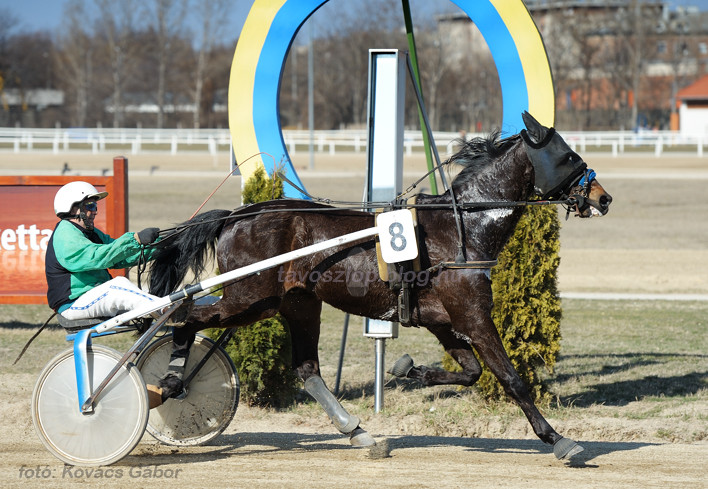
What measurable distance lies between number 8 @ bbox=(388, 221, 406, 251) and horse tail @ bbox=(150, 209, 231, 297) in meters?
1.13

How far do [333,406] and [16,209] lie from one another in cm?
474

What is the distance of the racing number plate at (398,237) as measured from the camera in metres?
5.06

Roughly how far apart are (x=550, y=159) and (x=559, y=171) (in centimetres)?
9

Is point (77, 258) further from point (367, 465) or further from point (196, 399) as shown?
point (367, 465)

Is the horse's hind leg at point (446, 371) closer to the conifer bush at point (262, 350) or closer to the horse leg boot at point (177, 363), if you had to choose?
the horse leg boot at point (177, 363)

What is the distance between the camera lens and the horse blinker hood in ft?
16.6

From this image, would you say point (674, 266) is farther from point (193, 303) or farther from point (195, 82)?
point (195, 82)

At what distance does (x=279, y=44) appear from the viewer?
7.38 meters

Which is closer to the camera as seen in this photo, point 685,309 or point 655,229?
point 685,309

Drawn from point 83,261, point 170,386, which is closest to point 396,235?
point 170,386

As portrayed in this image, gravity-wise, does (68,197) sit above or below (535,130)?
below

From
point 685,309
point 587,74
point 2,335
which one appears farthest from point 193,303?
point 587,74

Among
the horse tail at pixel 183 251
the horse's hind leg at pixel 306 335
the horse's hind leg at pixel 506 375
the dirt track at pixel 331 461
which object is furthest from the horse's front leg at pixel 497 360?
the horse tail at pixel 183 251

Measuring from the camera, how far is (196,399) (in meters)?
5.61
